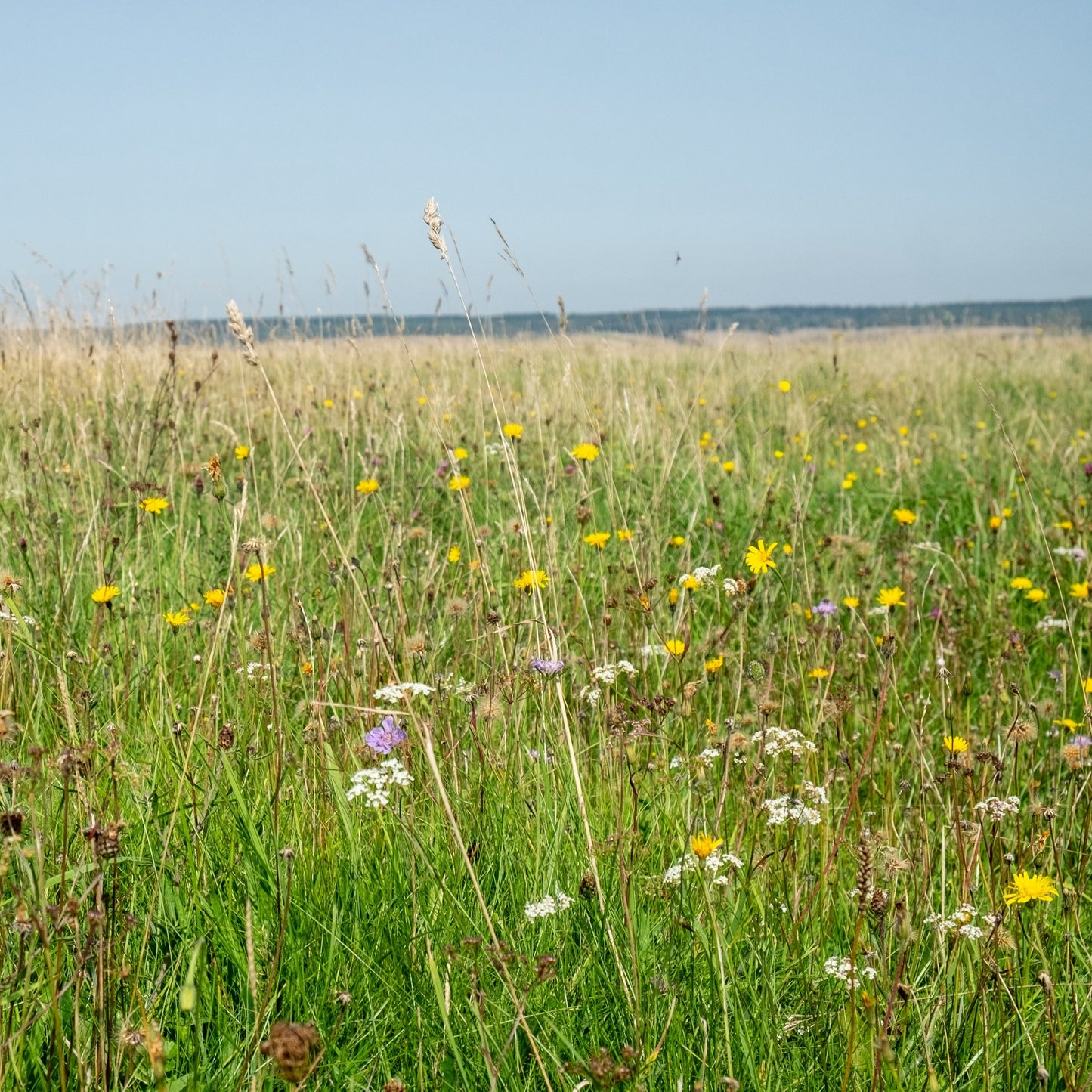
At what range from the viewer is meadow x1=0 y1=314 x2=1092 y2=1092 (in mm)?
1128

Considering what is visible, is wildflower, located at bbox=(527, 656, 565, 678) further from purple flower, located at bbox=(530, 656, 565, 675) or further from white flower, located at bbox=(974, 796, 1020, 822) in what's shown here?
white flower, located at bbox=(974, 796, 1020, 822)

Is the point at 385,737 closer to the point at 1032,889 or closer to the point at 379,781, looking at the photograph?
the point at 379,781

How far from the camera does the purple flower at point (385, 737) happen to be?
165 cm

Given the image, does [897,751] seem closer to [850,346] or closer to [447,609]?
[447,609]

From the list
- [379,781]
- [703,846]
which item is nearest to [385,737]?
[379,781]

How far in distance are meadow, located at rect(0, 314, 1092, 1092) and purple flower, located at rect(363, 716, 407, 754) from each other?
48 millimetres

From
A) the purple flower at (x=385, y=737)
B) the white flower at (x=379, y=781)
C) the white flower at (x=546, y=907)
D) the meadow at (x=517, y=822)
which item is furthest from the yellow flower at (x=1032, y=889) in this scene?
the purple flower at (x=385, y=737)

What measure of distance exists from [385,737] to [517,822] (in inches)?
11.3

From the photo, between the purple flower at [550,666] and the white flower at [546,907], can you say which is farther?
the purple flower at [550,666]

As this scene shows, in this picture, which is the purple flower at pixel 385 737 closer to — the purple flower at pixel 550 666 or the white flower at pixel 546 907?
the purple flower at pixel 550 666

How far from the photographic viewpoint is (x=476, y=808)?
5.13ft

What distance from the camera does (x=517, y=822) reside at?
1.55 m

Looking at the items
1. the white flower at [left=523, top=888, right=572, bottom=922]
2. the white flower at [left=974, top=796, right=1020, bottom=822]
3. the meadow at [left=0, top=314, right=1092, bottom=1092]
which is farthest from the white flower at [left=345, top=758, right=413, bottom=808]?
the white flower at [left=974, top=796, right=1020, bottom=822]

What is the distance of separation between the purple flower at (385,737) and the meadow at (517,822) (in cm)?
5
